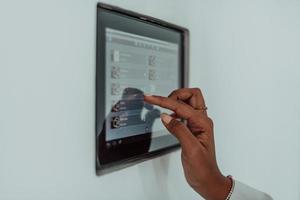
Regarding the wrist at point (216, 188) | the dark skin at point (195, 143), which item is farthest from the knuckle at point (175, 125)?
the wrist at point (216, 188)

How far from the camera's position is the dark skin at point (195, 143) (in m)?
0.81

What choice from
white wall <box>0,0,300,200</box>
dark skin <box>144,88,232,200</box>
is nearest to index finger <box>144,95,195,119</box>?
dark skin <box>144,88,232,200</box>

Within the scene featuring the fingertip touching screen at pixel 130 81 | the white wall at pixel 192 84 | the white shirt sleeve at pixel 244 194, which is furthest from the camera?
the white shirt sleeve at pixel 244 194

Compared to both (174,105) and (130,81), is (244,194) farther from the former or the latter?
(130,81)

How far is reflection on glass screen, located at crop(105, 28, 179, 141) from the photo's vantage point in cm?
78

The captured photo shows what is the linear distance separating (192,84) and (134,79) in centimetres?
32

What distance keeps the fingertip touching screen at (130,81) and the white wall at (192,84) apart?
28 millimetres

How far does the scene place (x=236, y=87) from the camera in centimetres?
130

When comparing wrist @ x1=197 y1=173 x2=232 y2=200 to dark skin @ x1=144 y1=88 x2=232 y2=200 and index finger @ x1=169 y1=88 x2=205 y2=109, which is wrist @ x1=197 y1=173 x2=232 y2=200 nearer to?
dark skin @ x1=144 y1=88 x2=232 y2=200

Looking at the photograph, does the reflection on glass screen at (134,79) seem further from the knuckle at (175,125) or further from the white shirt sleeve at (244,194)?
the white shirt sleeve at (244,194)

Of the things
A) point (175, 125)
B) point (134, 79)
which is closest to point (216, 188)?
point (175, 125)

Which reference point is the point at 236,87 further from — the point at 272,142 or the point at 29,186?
the point at 29,186

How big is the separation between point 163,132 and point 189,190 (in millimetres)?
237

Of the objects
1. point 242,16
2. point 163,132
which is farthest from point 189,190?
point 242,16
